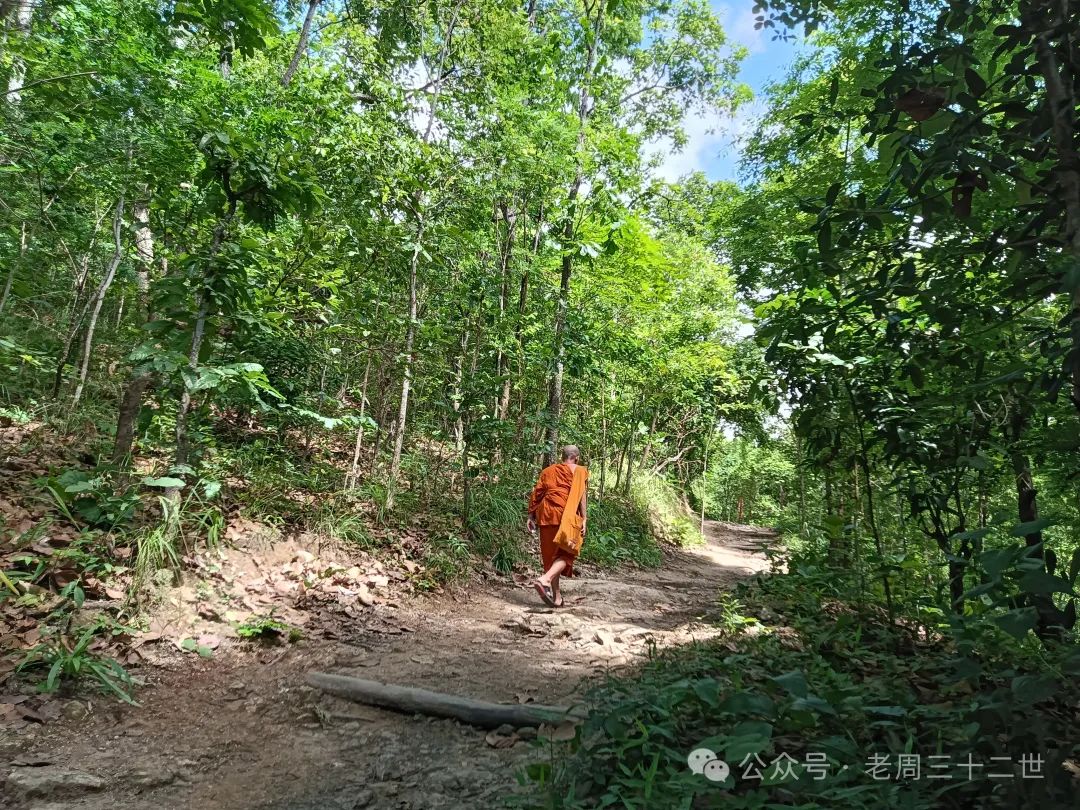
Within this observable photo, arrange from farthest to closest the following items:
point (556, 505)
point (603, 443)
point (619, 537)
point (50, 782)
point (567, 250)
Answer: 1. point (603, 443)
2. point (619, 537)
3. point (567, 250)
4. point (556, 505)
5. point (50, 782)

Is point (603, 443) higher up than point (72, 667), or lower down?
higher up

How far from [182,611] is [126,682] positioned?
85 cm

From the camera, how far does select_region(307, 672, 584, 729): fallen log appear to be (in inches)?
127

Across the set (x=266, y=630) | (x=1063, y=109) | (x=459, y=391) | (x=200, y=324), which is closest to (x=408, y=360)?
(x=459, y=391)

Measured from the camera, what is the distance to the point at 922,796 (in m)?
2.01

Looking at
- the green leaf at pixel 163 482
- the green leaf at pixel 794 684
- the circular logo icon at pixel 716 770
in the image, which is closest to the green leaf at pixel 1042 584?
the green leaf at pixel 794 684

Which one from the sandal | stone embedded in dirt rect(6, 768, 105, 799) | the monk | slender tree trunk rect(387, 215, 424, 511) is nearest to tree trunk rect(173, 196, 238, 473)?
stone embedded in dirt rect(6, 768, 105, 799)

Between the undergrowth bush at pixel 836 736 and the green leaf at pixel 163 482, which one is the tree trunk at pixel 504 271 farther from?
the undergrowth bush at pixel 836 736

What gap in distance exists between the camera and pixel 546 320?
407 inches

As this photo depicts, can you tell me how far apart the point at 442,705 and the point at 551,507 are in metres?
3.11

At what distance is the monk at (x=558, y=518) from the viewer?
618cm

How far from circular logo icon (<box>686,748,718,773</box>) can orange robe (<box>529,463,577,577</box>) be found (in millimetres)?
4042

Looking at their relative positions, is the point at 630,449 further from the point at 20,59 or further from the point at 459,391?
the point at 20,59

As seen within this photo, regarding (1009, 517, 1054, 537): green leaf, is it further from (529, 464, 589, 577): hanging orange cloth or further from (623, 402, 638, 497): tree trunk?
(623, 402, 638, 497): tree trunk
